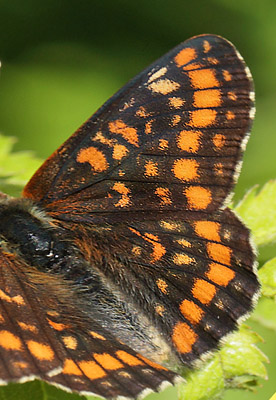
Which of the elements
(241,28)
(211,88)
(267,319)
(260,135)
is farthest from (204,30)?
(267,319)

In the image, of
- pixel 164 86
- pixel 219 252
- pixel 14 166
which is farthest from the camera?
pixel 14 166

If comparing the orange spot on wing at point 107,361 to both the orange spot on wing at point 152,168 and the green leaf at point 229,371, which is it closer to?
the green leaf at point 229,371

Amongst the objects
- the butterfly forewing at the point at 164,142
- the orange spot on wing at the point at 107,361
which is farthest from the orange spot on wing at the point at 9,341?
the butterfly forewing at the point at 164,142

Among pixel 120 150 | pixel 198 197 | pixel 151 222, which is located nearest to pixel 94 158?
pixel 120 150

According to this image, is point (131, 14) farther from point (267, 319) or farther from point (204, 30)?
point (267, 319)

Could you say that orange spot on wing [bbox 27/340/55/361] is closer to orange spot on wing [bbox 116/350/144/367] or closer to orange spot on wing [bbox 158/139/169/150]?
orange spot on wing [bbox 116/350/144/367]

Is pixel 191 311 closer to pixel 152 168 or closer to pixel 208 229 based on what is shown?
pixel 208 229
